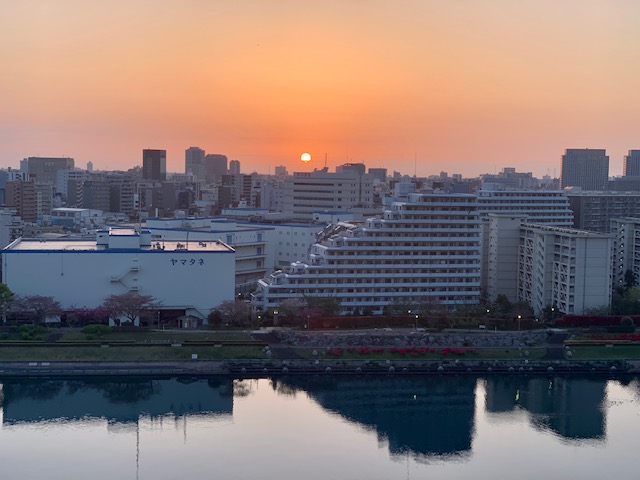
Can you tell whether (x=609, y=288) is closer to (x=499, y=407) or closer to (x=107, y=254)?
(x=499, y=407)

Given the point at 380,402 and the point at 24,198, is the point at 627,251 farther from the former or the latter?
the point at 24,198

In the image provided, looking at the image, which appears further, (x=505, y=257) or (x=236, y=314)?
(x=505, y=257)

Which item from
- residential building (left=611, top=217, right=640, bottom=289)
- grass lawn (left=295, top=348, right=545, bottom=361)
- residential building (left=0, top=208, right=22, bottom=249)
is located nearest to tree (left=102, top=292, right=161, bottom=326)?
grass lawn (left=295, top=348, right=545, bottom=361)

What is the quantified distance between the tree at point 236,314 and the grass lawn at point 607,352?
606 centimetres

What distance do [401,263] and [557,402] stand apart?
557cm

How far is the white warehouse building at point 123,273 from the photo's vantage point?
19.0 metres

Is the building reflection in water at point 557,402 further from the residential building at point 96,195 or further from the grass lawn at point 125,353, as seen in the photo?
the residential building at point 96,195

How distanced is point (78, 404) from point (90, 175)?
139 ft

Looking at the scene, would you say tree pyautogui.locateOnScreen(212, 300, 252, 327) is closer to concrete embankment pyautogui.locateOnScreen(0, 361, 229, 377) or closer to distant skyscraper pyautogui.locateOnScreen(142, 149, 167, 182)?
concrete embankment pyautogui.locateOnScreen(0, 361, 229, 377)

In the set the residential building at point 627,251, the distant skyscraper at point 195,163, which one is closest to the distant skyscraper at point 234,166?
the distant skyscraper at point 195,163

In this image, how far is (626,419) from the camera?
14852 millimetres

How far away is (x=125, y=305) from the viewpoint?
1819 centimetres

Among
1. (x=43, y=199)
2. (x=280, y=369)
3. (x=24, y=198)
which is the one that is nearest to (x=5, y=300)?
(x=280, y=369)

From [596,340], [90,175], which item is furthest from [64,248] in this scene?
[90,175]
